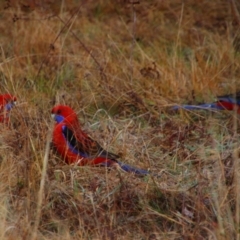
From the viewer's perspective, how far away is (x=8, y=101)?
231 inches

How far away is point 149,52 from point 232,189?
300 centimetres

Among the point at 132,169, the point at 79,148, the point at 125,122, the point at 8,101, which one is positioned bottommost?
the point at 125,122

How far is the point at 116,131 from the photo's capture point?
600cm

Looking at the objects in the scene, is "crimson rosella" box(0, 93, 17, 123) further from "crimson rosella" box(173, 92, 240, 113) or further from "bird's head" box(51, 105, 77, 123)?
"crimson rosella" box(173, 92, 240, 113)

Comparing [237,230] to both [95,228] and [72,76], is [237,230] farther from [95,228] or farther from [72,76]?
[72,76]

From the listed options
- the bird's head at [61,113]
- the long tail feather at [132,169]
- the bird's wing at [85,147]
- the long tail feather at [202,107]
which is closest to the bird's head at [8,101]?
the bird's head at [61,113]

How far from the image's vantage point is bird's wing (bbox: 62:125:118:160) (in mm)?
5484

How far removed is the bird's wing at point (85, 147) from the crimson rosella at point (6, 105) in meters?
0.46

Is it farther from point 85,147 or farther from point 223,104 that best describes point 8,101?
point 223,104

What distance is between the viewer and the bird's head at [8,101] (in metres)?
5.77

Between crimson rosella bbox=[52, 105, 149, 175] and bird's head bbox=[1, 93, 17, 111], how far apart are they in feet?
1.11

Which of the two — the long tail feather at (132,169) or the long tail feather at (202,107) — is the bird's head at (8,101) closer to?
the long tail feather at (132,169)

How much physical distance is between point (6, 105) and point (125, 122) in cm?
96

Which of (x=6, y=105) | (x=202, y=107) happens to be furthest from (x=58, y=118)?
(x=202, y=107)
